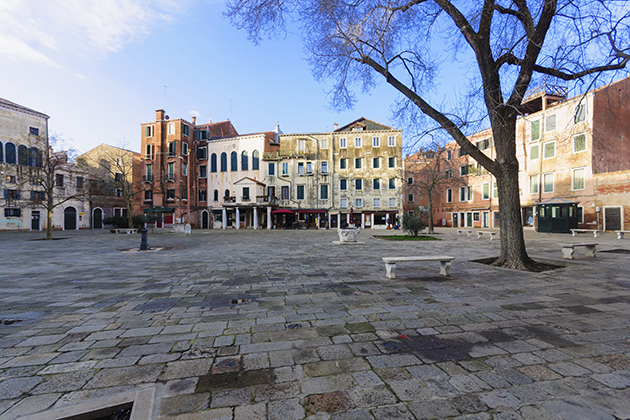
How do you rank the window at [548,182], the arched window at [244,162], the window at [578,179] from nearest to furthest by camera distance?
1. the window at [578,179]
2. the window at [548,182]
3. the arched window at [244,162]

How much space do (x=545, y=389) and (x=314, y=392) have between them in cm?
183

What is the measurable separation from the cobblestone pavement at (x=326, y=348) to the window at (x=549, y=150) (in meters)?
27.2

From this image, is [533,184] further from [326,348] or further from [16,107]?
[16,107]

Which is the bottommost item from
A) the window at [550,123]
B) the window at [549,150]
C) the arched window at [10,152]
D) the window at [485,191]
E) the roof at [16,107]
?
the window at [485,191]

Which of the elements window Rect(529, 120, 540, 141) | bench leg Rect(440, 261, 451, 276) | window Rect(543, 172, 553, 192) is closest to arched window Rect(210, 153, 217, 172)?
window Rect(529, 120, 540, 141)

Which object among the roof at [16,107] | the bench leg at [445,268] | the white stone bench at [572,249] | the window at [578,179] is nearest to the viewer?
the bench leg at [445,268]

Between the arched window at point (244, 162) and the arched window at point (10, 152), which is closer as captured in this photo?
the arched window at point (10, 152)

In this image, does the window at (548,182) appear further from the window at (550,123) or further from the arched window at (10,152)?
the arched window at (10,152)

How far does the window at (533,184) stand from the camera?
2812 cm

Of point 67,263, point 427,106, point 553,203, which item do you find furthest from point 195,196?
point 553,203

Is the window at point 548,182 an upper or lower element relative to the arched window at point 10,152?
lower

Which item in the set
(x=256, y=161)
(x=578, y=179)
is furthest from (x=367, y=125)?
(x=578, y=179)

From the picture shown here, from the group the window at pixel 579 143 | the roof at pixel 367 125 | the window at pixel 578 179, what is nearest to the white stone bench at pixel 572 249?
the window at pixel 578 179

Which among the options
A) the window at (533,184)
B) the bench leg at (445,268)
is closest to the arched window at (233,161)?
the window at (533,184)
